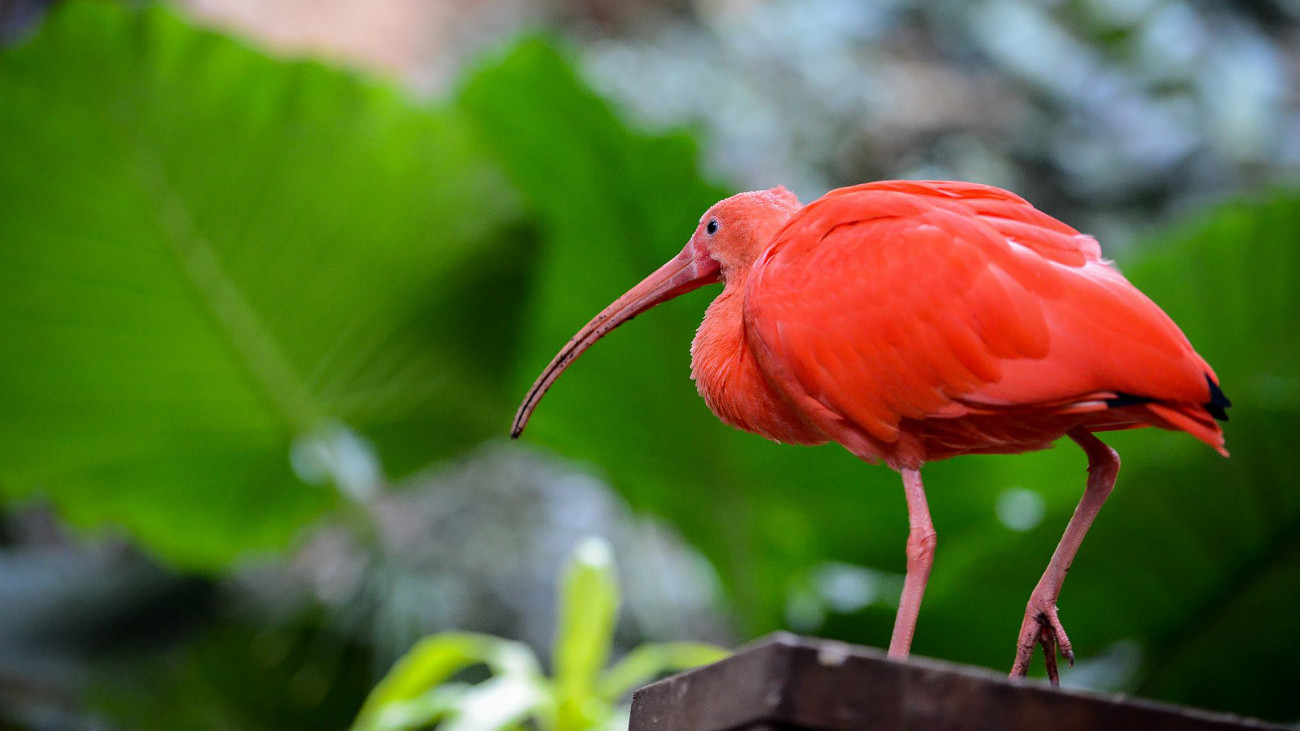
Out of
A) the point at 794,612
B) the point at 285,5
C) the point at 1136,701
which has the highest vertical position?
the point at 285,5

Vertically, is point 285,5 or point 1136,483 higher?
point 285,5

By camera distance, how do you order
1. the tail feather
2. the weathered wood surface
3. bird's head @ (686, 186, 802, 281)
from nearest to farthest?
the weathered wood surface
the tail feather
bird's head @ (686, 186, 802, 281)

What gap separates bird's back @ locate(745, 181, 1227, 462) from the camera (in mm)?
984

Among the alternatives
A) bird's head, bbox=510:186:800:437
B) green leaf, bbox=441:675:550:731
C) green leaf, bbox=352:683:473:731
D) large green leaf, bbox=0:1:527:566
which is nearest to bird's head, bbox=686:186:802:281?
bird's head, bbox=510:186:800:437

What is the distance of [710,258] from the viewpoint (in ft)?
4.12

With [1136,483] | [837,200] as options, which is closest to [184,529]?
[1136,483]

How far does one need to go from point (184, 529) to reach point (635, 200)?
71.9 inches

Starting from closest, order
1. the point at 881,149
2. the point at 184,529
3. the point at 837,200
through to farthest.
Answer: the point at 837,200 < the point at 184,529 < the point at 881,149

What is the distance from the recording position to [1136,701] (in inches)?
34.9

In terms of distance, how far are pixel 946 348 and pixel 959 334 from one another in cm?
2

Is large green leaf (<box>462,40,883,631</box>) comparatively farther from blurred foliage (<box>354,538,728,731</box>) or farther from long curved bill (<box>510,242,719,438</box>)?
long curved bill (<box>510,242,719,438</box>)

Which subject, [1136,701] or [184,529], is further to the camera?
[184,529]

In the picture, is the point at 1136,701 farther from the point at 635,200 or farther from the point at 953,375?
the point at 635,200

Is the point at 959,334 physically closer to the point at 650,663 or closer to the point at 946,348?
the point at 946,348
